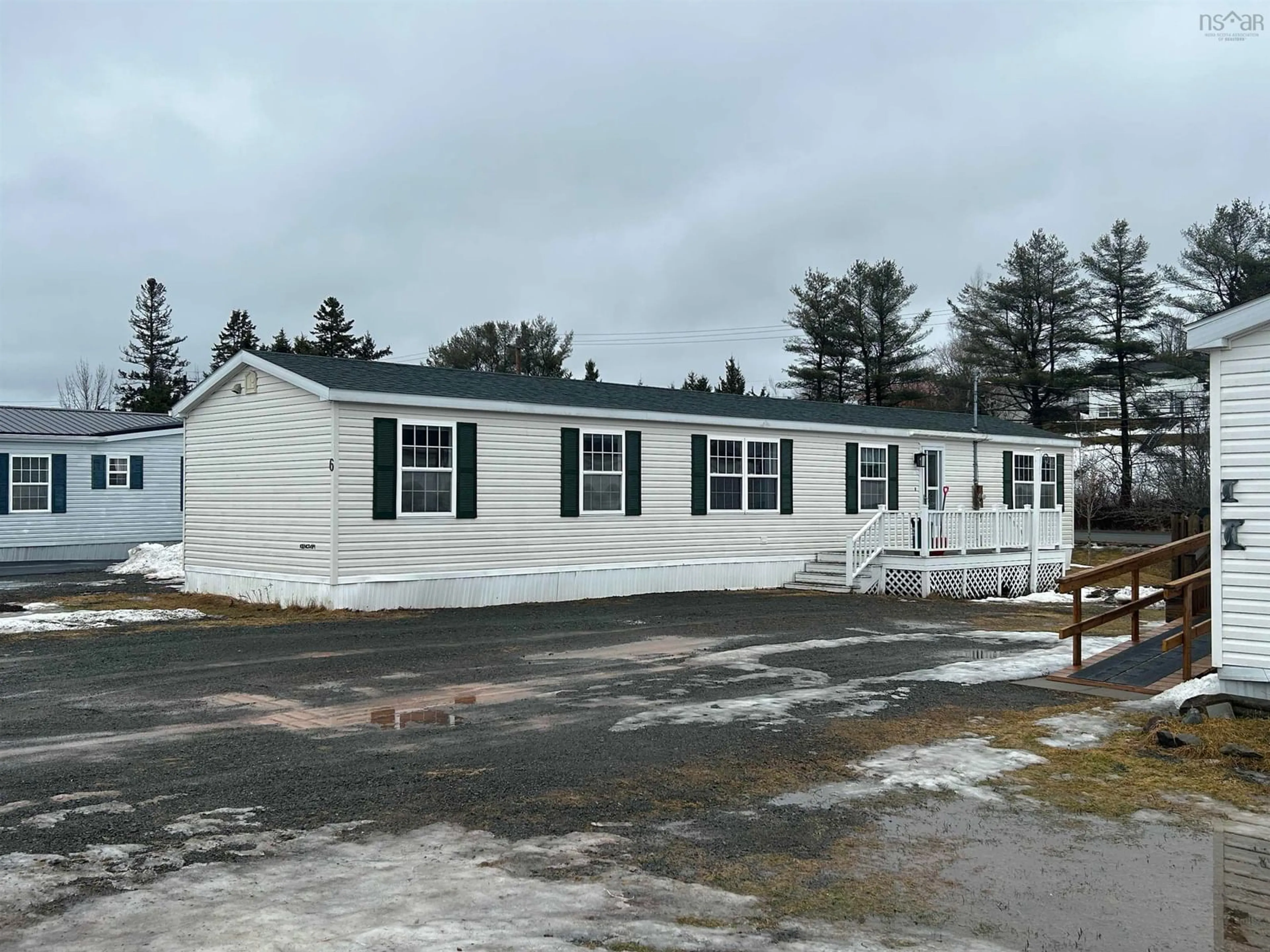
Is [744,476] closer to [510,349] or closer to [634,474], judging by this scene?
[634,474]

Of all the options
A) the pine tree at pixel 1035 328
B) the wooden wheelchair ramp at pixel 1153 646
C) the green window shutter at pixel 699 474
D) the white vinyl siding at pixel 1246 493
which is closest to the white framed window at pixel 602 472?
the green window shutter at pixel 699 474

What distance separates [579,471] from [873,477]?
733 centimetres

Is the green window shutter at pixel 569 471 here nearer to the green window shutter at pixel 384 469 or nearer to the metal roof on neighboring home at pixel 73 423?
the green window shutter at pixel 384 469

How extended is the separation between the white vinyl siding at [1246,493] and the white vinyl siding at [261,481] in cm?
1078

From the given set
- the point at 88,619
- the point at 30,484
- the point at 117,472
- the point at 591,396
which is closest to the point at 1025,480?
the point at 591,396

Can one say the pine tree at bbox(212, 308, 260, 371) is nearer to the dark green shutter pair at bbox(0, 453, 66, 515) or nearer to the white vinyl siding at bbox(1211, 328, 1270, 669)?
the dark green shutter pair at bbox(0, 453, 66, 515)

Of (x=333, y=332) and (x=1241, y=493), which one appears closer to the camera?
(x=1241, y=493)

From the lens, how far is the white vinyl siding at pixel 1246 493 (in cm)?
805

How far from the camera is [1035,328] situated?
43.0 metres

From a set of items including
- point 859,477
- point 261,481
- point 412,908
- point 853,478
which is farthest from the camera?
point 859,477

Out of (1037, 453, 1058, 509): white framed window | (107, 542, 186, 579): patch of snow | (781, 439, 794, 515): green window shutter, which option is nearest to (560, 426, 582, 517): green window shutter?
(781, 439, 794, 515): green window shutter

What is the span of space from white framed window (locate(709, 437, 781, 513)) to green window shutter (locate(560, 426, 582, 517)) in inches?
117

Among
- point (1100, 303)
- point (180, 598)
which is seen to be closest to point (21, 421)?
point (180, 598)

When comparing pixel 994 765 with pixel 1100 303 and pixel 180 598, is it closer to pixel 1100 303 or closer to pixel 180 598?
pixel 180 598
